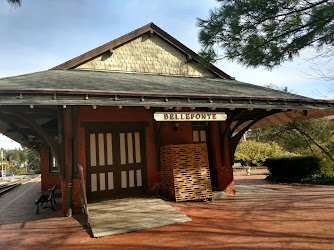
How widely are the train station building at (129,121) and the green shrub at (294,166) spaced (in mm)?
4604

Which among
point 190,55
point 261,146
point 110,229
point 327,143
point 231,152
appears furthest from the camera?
point 261,146

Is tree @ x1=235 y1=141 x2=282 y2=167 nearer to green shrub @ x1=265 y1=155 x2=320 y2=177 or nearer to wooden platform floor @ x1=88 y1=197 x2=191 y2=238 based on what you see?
green shrub @ x1=265 y1=155 x2=320 y2=177

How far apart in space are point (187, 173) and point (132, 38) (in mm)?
7074

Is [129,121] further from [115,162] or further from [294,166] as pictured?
[294,166]

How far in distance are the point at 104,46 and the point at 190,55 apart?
4163mm

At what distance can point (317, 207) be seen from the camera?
21.2 feet

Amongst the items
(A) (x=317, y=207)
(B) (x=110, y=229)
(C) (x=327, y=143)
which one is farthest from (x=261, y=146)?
(B) (x=110, y=229)

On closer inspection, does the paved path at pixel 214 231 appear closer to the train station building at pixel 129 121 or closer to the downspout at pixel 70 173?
the downspout at pixel 70 173

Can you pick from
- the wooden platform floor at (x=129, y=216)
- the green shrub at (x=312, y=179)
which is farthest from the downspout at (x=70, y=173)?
the green shrub at (x=312, y=179)

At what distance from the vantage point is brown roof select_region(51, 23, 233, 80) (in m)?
10.4

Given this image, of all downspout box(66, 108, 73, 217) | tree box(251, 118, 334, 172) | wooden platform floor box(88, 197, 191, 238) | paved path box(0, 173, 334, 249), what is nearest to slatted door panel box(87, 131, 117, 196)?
wooden platform floor box(88, 197, 191, 238)

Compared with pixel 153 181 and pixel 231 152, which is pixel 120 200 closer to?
pixel 153 181

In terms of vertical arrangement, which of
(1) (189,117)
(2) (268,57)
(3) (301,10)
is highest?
(3) (301,10)

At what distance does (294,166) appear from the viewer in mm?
13734
